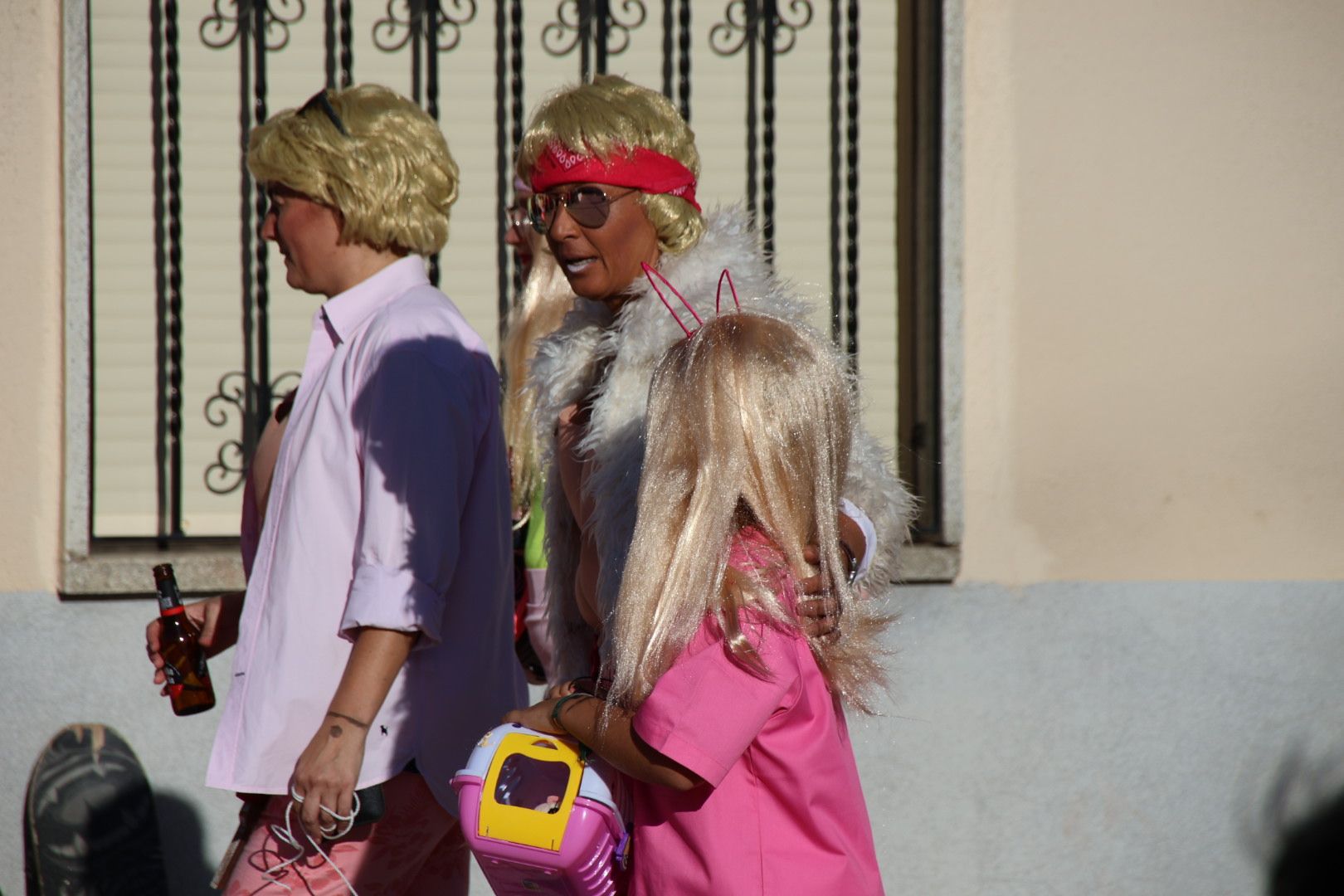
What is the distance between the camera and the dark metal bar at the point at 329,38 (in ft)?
14.8

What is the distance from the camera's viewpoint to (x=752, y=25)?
4.66 metres

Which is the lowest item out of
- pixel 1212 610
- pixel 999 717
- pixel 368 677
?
pixel 999 717

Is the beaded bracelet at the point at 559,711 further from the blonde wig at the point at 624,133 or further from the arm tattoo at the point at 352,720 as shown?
the blonde wig at the point at 624,133

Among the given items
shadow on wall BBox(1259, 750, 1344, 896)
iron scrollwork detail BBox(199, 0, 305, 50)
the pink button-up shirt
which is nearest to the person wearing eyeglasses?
the pink button-up shirt

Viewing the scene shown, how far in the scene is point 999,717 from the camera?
436 centimetres

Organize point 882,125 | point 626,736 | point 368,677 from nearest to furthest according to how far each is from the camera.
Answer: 1. point 626,736
2. point 368,677
3. point 882,125

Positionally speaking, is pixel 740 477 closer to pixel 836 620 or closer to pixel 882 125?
pixel 836 620

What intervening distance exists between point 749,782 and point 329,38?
3558 mm

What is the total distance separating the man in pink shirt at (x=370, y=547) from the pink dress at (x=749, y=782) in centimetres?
58

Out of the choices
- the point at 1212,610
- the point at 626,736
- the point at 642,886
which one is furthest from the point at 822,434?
the point at 1212,610

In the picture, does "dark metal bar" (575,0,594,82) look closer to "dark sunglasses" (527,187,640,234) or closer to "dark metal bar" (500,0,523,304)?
"dark metal bar" (500,0,523,304)

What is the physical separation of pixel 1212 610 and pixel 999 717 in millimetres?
809

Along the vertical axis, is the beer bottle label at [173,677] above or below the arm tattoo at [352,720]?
below

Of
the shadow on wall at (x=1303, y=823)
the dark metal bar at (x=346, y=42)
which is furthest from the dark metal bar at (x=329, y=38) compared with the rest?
the shadow on wall at (x=1303, y=823)
